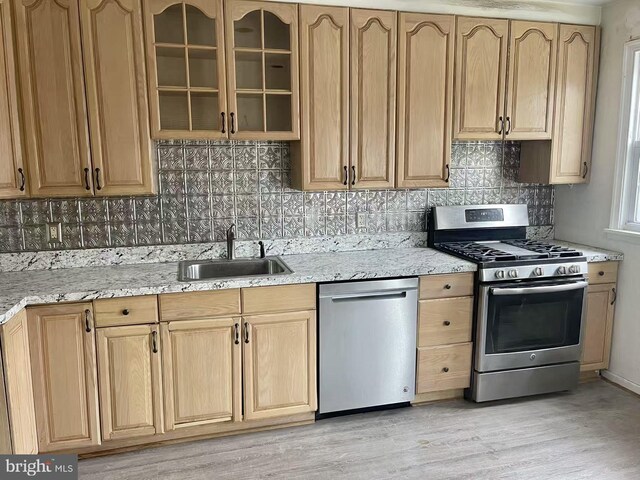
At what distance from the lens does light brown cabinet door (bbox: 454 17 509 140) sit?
307 cm

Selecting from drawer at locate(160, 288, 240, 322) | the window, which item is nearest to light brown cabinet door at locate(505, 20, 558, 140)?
the window

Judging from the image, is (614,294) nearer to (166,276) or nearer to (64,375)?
(166,276)

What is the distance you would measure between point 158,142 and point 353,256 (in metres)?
1.40

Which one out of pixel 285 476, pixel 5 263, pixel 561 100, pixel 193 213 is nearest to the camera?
pixel 285 476

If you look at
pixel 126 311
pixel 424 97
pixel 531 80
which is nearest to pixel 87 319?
pixel 126 311

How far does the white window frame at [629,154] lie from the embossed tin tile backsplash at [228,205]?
2.55 ft

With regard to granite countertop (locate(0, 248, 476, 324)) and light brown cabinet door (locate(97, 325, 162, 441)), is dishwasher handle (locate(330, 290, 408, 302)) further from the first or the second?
light brown cabinet door (locate(97, 325, 162, 441))

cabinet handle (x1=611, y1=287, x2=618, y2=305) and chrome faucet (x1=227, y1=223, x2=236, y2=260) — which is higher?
chrome faucet (x1=227, y1=223, x2=236, y2=260)

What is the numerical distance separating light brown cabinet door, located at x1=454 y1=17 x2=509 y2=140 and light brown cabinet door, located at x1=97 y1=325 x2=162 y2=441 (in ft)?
7.40

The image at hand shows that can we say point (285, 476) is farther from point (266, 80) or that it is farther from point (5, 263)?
point (266, 80)

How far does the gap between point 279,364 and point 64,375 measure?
1.08 metres

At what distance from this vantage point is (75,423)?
2475mm

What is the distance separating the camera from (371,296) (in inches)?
110

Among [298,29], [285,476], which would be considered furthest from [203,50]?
[285,476]
